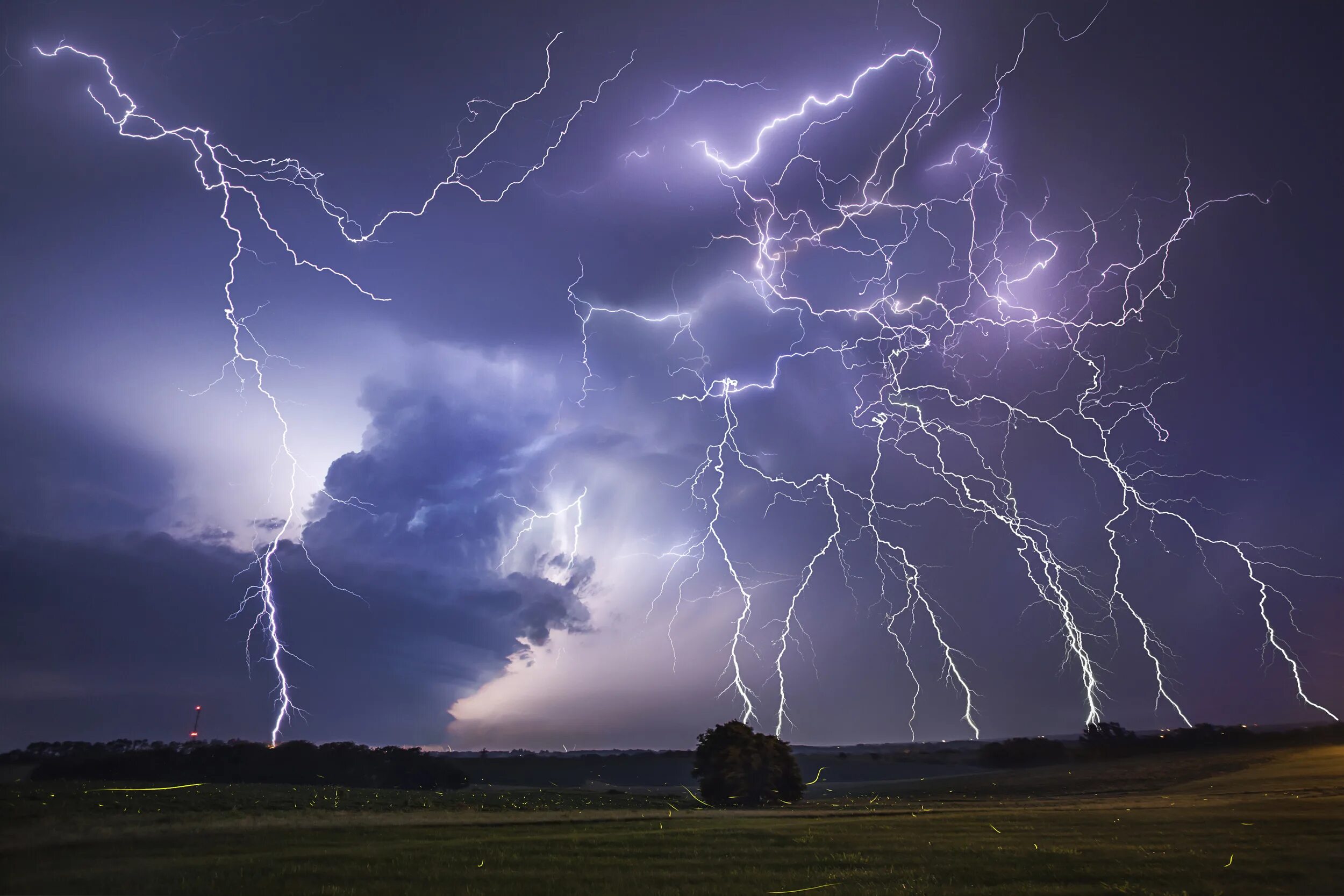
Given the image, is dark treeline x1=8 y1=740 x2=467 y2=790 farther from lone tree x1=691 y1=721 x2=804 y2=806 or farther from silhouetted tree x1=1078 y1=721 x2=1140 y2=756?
silhouetted tree x1=1078 y1=721 x2=1140 y2=756

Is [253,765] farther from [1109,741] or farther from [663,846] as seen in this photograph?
[1109,741]

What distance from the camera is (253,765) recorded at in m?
50.7

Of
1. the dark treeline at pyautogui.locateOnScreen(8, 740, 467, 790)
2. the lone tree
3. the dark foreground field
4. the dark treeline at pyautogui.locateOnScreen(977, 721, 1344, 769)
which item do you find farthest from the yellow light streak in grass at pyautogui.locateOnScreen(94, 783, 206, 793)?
the dark treeline at pyautogui.locateOnScreen(977, 721, 1344, 769)

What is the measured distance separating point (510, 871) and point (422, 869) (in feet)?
4.97

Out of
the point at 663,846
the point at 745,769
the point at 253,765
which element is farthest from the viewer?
the point at 253,765

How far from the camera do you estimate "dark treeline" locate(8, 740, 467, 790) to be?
46.8m

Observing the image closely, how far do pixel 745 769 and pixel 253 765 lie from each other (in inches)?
1486

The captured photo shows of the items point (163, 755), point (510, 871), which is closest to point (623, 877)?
point (510, 871)

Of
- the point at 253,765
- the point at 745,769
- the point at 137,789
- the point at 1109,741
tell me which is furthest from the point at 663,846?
the point at 1109,741

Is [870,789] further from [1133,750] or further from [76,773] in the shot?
[76,773]

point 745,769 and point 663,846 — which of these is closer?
point 663,846

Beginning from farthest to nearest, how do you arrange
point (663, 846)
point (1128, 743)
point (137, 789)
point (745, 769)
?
point (1128, 743), point (745, 769), point (137, 789), point (663, 846)

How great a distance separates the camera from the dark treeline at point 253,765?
1843 inches

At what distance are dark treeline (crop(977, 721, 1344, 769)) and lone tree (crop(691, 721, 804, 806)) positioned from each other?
1693 inches
